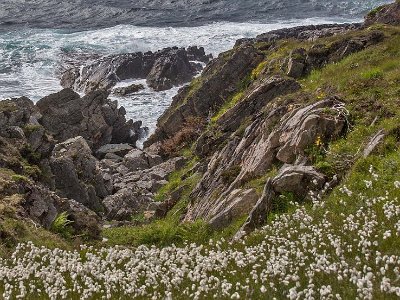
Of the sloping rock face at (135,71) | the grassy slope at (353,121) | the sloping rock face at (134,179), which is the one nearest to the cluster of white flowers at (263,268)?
the grassy slope at (353,121)

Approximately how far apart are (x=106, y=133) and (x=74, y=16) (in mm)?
51610

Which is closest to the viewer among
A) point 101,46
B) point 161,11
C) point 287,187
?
point 287,187

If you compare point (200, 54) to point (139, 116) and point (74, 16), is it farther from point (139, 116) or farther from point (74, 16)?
point (74, 16)

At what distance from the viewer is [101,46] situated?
215 ft

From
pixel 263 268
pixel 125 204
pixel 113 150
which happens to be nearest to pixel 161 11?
pixel 113 150

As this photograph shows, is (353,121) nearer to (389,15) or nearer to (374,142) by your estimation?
(374,142)

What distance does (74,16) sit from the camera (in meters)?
83.4

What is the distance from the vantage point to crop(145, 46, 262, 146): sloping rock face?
103 ft

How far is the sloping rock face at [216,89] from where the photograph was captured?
31.5 meters

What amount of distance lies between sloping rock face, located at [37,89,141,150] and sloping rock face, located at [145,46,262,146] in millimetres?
5970

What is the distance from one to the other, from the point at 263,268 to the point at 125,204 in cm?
1691

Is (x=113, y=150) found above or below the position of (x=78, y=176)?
below

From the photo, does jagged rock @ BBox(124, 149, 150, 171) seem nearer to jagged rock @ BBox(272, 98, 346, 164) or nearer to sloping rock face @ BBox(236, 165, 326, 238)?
jagged rock @ BBox(272, 98, 346, 164)

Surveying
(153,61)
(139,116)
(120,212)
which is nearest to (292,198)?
(120,212)
